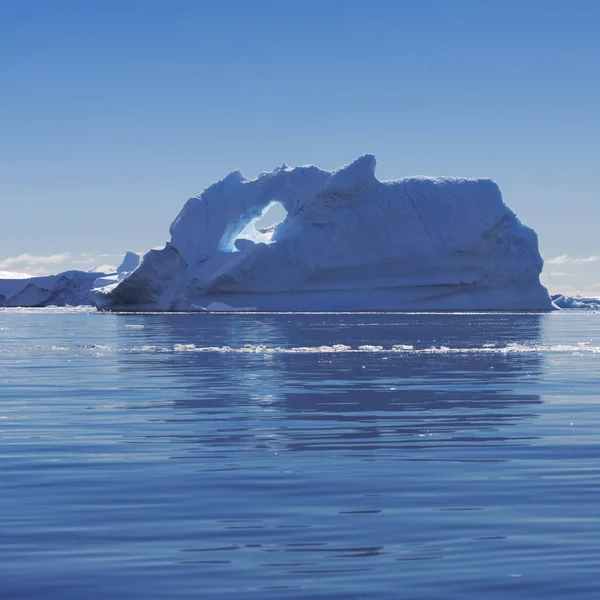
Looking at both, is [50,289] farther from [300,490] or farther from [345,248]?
[300,490]

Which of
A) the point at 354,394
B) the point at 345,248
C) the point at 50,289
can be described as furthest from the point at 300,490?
the point at 50,289

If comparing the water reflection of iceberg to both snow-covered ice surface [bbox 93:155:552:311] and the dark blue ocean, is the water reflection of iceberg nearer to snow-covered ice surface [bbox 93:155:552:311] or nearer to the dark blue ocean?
the dark blue ocean

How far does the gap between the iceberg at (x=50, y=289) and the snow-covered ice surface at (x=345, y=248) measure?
1260 inches

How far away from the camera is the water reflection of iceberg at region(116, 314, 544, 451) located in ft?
27.6

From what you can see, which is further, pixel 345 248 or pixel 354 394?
pixel 345 248

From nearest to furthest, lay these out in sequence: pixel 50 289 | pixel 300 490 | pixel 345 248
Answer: pixel 300 490, pixel 345 248, pixel 50 289

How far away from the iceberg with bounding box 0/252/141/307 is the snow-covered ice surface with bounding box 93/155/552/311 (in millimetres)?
32010

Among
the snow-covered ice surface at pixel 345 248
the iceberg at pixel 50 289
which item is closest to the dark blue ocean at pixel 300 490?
the snow-covered ice surface at pixel 345 248

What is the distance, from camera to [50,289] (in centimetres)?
8438

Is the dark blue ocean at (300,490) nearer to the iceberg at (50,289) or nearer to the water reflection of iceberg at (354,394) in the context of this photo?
the water reflection of iceberg at (354,394)

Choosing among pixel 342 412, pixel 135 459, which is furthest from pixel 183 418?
pixel 135 459

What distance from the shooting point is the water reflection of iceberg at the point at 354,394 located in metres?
8.40

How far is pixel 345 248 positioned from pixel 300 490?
1698 inches

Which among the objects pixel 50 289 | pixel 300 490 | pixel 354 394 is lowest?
pixel 300 490
